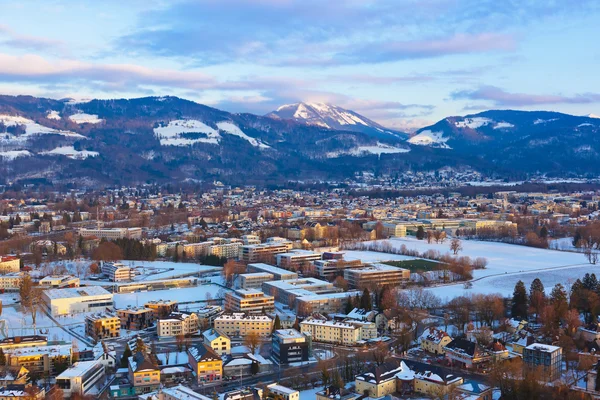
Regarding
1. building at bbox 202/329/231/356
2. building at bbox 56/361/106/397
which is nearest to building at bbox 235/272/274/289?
building at bbox 202/329/231/356

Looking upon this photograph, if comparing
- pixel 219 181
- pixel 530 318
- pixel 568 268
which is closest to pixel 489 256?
pixel 568 268

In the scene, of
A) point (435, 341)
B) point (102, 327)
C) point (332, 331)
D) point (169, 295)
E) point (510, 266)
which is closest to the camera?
point (435, 341)

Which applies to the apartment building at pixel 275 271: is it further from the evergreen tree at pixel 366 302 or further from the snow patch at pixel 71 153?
the snow patch at pixel 71 153

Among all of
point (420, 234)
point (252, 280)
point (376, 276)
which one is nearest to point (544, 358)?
point (376, 276)

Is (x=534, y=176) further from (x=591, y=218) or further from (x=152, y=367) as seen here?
(x=152, y=367)

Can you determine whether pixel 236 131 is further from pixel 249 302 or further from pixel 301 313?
pixel 301 313

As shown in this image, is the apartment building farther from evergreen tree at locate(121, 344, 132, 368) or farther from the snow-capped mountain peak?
the snow-capped mountain peak
